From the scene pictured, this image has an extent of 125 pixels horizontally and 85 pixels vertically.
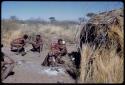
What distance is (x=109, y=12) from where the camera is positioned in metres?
9.33

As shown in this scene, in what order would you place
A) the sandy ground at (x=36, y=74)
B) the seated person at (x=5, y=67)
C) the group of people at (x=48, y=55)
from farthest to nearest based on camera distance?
the group of people at (x=48, y=55) < the seated person at (x=5, y=67) < the sandy ground at (x=36, y=74)

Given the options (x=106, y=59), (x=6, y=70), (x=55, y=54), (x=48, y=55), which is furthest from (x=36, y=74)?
(x=106, y=59)

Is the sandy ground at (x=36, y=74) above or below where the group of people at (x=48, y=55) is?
below

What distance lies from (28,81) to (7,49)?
221 inches

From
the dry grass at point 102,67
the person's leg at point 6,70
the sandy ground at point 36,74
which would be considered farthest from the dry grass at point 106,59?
the person's leg at point 6,70

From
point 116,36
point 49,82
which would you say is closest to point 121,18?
point 116,36

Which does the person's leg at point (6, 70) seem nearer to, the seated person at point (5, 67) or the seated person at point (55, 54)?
the seated person at point (5, 67)

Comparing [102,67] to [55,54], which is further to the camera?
[55,54]

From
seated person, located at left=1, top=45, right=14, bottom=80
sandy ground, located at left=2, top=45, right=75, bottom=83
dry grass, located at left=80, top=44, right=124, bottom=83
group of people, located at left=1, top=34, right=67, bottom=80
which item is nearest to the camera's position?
dry grass, located at left=80, top=44, right=124, bottom=83

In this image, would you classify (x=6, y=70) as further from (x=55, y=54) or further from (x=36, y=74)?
(x=55, y=54)

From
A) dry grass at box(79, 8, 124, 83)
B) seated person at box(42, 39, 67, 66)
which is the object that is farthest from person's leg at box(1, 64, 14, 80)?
dry grass at box(79, 8, 124, 83)

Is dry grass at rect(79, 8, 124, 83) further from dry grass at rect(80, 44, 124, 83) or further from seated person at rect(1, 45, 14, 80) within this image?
seated person at rect(1, 45, 14, 80)

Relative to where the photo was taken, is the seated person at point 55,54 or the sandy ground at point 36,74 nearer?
the sandy ground at point 36,74

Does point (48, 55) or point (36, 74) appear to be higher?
point (48, 55)
